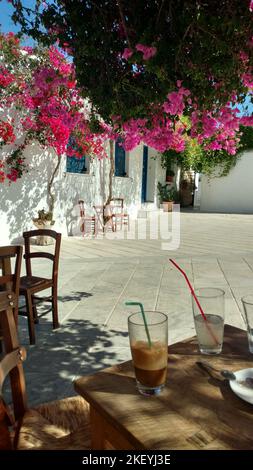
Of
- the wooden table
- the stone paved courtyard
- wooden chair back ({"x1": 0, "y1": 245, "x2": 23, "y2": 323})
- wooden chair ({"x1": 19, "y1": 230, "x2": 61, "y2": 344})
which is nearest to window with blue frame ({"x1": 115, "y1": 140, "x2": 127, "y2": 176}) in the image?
the stone paved courtyard

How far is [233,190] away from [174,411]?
46.5ft

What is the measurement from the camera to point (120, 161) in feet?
34.0

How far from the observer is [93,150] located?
7.52 meters

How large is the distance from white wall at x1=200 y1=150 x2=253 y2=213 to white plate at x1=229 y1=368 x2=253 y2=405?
13918 millimetres

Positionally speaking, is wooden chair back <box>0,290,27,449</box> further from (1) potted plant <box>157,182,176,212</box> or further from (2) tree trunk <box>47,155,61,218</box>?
(1) potted plant <box>157,182,176,212</box>

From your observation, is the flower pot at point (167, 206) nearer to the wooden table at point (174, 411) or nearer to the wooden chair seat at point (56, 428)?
the wooden chair seat at point (56, 428)

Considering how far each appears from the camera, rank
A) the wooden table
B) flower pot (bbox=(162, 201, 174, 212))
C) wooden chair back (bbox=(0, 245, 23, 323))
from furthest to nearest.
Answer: flower pot (bbox=(162, 201, 174, 212)), wooden chair back (bbox=(0, 245, 23, 323)), the wooden table

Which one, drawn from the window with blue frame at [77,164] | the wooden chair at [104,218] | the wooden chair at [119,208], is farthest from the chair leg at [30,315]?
the wooden chair at [119,208]

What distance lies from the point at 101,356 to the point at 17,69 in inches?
197

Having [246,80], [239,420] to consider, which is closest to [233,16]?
[246,80]

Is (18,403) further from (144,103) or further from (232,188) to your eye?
(232,188)

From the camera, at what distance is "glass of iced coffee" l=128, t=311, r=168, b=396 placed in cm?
98

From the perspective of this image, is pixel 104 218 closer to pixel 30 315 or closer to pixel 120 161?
pixel 120 161

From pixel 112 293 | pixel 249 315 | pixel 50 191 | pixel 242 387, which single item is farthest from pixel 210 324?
pixel 50 191
